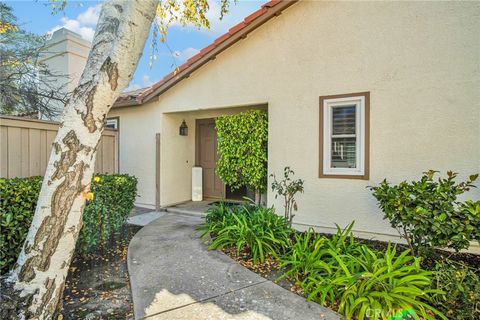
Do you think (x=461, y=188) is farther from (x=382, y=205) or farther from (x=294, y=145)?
(x=294, y=145)

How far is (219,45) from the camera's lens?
239 inches

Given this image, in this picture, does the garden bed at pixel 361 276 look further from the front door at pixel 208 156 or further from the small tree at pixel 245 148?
the front door at pixel 208 156

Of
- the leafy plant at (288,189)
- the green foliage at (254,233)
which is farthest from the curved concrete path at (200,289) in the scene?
the leafy plant at (288,189)

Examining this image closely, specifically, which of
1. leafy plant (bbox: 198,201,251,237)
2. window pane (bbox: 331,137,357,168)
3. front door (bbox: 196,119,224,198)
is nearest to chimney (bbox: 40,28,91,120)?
front door (bbox: 196,119,224,198)

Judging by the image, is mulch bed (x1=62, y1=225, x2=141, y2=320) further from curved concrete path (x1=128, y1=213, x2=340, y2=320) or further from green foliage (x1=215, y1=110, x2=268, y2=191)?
green foliage (x1=215, y1=110, x2=268, y2=191)

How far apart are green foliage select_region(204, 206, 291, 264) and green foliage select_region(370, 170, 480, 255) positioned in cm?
159

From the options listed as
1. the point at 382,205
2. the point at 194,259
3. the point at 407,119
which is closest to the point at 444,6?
the point at 407,119

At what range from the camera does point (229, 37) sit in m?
5.92

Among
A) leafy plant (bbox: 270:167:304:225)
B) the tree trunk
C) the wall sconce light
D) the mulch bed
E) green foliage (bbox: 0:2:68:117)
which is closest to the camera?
the tree trunk

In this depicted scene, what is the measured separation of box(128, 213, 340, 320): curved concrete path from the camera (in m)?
2.68

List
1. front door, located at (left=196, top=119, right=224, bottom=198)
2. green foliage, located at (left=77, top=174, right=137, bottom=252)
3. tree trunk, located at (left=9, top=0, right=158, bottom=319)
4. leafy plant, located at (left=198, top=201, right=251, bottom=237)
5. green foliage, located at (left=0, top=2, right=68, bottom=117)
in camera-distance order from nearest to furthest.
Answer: tree trunk, located at (left=9, top=0, right=158, bottom=319)
green foliage, located at (left=77, top=174, right=137, bottom=252)
leafy plant, located at (left=198, top=201, right=251, bottom=237)
green foliage, located at (left=0, top=2, right=68, bottom=117)
front door, located at (left=196, top=119, right=224, bottom=198)

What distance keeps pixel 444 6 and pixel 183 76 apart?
5271 mm

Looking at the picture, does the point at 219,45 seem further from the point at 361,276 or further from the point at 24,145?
the point at 361,276

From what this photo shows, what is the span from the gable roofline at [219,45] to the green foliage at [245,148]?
146 centimetres
